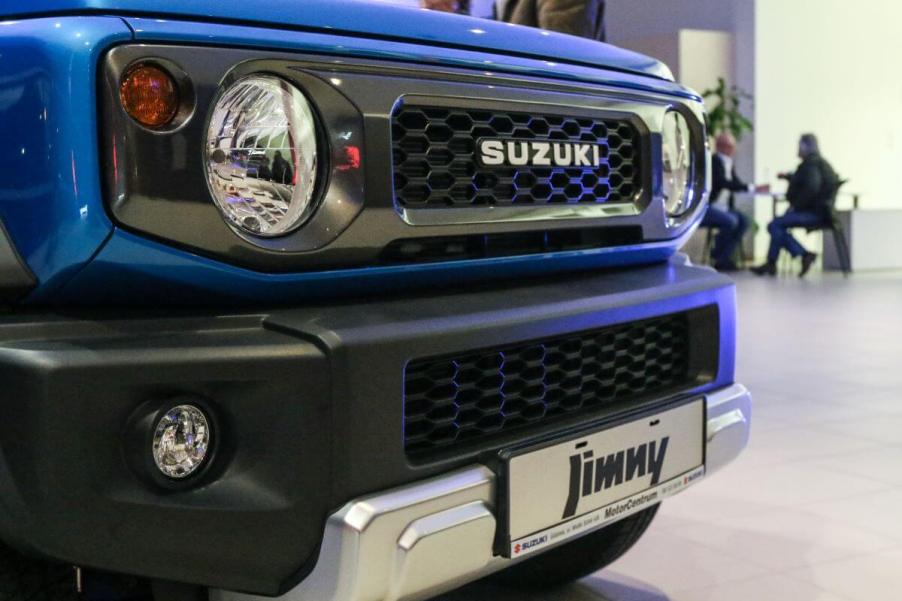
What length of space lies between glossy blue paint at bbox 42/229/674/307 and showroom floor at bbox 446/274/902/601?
989mm

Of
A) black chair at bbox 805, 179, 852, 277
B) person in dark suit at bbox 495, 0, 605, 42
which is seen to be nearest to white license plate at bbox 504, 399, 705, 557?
person in dark suit at bbox 495, 0, 605, 42

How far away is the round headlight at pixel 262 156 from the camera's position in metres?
1.15

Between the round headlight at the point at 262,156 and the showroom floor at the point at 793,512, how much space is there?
1.13m

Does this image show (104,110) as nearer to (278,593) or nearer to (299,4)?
(299,4)

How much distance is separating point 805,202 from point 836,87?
418cm

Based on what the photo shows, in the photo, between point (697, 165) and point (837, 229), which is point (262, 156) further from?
point (837, 229)

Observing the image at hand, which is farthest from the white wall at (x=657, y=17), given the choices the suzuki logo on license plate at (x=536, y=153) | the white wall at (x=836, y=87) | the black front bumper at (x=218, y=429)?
the black front bumper at (x=218, y=429)

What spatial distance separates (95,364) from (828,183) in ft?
34.6

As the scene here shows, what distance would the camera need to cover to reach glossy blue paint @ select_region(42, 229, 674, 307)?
108 cm

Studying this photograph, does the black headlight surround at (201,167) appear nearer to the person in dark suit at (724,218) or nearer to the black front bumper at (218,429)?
the black front bumper at (218,429)

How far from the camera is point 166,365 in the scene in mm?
1051

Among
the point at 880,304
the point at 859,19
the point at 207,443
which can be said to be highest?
the point at 859,19

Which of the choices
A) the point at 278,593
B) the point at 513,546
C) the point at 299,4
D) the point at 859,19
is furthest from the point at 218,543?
the point at 859,19

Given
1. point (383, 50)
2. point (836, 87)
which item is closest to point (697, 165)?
point (383, 50)
